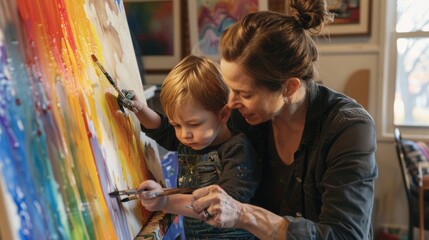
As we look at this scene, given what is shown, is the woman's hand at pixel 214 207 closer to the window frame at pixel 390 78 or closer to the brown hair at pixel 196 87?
the brown hair at pixel 196 87

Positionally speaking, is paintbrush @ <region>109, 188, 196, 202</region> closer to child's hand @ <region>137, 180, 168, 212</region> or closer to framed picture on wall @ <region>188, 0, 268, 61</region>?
child's hand @ <region>137, 180, 168, 212</region>

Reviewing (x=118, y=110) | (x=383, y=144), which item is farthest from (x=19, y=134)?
(x=383, y=144)

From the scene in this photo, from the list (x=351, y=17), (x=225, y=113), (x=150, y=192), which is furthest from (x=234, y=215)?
(x=351, y=17)

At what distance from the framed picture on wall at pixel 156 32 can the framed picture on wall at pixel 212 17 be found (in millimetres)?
101

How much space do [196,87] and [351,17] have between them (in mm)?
1799

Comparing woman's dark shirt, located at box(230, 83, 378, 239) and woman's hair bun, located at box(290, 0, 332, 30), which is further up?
woman's hair bun, located at box(290, 0, 332, 30)

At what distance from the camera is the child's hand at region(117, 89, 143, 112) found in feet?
3.62

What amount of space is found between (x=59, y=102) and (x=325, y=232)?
22.8 inches

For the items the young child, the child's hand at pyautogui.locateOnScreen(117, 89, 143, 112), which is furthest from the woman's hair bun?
the child's hand at pyautogui.locateOnScreen(117, 89, 143, 112)

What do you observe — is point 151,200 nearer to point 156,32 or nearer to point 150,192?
point 150,192

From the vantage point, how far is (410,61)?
9.06ft

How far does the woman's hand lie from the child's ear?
28 centimetres

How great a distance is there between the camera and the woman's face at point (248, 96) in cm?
105

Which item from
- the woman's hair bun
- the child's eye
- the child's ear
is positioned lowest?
the child's ear
